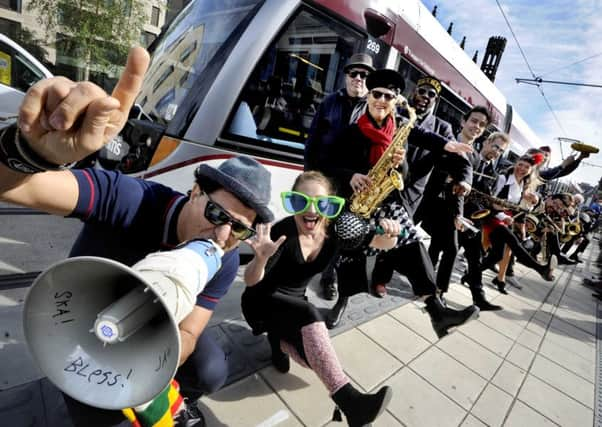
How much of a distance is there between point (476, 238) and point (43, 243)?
4508mm

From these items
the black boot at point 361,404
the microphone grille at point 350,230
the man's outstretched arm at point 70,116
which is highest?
the man's outstretched arm at point 70,116

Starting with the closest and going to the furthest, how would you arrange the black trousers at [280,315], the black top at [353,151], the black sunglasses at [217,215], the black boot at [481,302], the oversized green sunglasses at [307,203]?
the black sunglasses at [217,215] < the black trousers at [280,315] < the oversized green sunglasses at [307,203] < the black top at [353,151] < the black boot at [481,302]

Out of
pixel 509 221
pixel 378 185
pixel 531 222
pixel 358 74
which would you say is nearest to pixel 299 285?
pixel 378 185

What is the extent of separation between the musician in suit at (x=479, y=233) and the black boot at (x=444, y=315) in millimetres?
1683

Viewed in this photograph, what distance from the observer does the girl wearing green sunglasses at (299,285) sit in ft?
5.26

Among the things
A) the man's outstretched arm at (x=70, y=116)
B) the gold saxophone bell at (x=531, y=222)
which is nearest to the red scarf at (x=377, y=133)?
the man's outstretched arm at (x=70, y=116)

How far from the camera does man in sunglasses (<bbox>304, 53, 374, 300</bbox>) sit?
101 inches

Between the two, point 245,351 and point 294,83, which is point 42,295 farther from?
point 294,83

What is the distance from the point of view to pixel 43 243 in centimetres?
272

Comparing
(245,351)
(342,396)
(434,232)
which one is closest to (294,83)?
(434,232)

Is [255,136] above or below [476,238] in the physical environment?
above

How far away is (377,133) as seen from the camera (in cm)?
230

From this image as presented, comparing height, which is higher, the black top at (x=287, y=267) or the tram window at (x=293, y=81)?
the tram window at (x=293, y=81)

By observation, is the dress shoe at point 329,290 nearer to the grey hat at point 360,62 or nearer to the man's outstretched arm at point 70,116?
the grey hat at point 360,62
